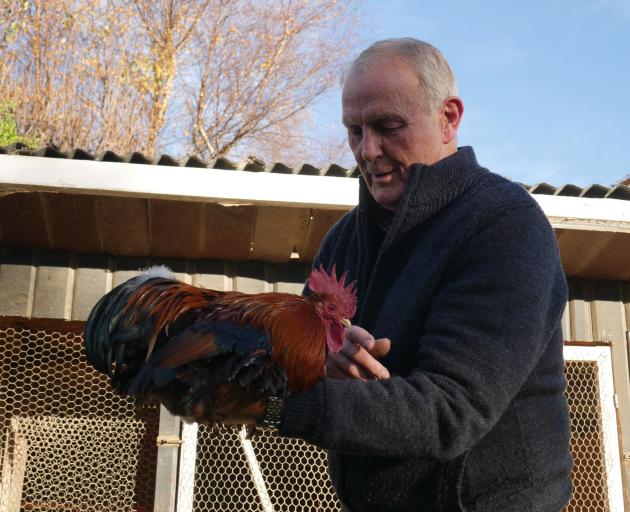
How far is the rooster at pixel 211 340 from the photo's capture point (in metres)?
1.52

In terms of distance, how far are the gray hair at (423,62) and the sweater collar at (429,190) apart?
0.16 m

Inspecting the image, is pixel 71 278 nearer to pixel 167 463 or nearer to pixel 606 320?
pixel 167 463

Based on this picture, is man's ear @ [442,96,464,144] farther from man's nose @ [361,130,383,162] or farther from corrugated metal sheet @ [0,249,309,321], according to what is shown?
corrugated metal sheet @ [0,249,309,321]

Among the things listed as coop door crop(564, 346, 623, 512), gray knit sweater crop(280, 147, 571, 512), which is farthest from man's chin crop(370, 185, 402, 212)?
coop door crop(564, 346, 623, 512)

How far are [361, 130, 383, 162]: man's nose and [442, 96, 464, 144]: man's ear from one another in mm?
167

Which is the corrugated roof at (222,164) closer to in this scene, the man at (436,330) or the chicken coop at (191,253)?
the chicken coop at (191,253)

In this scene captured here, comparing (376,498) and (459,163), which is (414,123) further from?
(376,498)

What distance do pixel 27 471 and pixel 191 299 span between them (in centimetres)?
448

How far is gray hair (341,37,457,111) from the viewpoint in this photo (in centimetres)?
172

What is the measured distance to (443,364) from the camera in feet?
4.36

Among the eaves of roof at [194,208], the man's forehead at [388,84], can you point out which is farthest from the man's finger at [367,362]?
the eaves of roof at [194,208]

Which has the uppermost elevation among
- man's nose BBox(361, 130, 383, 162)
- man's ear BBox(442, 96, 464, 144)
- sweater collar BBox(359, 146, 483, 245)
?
man's ear BBox(442, 96, 464, 144)

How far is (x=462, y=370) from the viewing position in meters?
1.32

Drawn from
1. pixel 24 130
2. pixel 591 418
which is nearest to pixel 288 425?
pixel 591 418
